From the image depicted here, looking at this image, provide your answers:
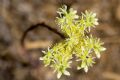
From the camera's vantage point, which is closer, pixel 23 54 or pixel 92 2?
pixel 23 54

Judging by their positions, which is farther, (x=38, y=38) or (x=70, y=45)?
(x=38, y=38)

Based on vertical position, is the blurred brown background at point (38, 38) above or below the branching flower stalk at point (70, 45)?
above

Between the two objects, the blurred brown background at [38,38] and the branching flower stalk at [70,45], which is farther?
the blurred brown background at [38,38]

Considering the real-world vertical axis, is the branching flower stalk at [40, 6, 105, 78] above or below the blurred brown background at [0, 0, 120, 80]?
below

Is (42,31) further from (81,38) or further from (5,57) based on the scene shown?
(81,38)

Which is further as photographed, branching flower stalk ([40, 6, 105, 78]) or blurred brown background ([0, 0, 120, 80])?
blurred brown background ([0, 0, 120, 80])

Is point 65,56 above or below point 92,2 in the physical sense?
below

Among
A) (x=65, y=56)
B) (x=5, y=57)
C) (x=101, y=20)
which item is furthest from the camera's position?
(x=101, y=20)

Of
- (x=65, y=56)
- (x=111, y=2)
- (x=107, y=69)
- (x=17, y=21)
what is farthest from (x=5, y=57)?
(x=65, y=56)
